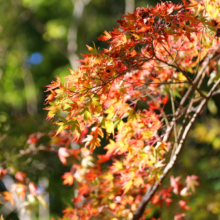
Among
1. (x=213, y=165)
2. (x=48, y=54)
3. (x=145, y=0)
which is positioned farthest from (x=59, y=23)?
(x=213, y=165)

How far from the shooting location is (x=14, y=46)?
5.11 m

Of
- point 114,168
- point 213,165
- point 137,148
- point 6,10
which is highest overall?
point 6,10

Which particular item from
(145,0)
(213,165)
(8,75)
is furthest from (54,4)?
(213,165)

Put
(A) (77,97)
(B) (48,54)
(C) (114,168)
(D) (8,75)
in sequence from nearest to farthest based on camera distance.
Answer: (A) (77,97) < (C) (114,168) < (D) (8,75) < (B) (48,54)

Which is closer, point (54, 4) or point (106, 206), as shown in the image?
point (106, 206)

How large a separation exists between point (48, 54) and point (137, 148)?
5264 millimetres

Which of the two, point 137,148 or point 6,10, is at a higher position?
point 6,10

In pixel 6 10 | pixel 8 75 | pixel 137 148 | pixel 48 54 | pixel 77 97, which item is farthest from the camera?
pixel 48 54

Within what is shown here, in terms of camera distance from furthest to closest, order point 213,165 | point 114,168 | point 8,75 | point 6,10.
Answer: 1. point 6,10
2. point 8,75
3. point 213,165
4. point 114,168

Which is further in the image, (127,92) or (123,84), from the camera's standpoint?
(127,92)

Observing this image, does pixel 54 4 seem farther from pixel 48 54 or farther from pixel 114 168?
pixel 114 168

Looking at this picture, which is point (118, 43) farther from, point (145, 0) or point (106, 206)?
point (145, 0)

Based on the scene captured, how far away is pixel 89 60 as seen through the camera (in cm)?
73

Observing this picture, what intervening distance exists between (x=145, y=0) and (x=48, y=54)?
250 cm
